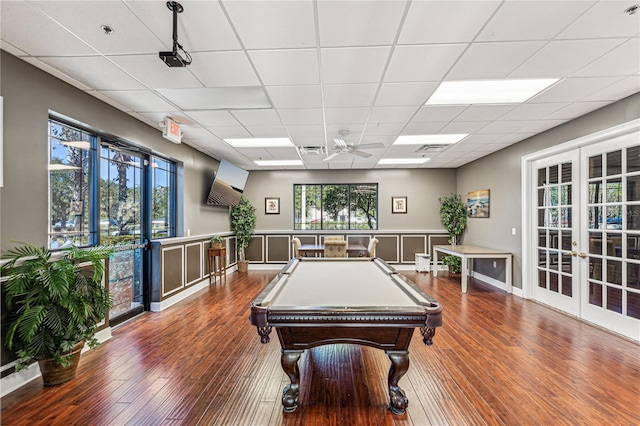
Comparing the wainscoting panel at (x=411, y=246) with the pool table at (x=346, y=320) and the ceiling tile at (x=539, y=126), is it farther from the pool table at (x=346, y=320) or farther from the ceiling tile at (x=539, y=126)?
the pool table at (x=346, y=320)

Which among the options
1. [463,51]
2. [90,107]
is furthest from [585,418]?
[90,107]

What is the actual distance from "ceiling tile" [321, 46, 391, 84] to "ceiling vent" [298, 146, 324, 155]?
2.69 meters

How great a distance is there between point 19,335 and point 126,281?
1.81m

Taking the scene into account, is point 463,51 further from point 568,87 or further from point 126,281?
point 126,281

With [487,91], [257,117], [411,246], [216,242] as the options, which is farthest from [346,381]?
[411,246]

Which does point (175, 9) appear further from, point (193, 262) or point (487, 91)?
point (193, 262)

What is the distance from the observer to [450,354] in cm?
303

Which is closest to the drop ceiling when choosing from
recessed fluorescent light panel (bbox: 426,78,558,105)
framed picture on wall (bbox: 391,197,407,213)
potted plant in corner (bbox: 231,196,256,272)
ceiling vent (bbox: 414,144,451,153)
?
recessed fluorescent light panel (bbox: 426,78,558,105)

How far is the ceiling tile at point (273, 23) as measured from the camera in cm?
189

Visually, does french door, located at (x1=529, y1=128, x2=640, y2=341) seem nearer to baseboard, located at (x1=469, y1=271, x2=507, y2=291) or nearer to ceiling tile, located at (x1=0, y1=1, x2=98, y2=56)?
baseboard, located at (x1=469, y1=271, x2=507, y2=291)

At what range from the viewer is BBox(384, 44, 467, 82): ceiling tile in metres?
2.37

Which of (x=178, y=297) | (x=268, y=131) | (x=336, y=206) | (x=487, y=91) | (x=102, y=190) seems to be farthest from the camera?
(x=336, y=206)

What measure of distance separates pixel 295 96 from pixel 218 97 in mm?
925

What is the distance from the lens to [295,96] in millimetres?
3287
